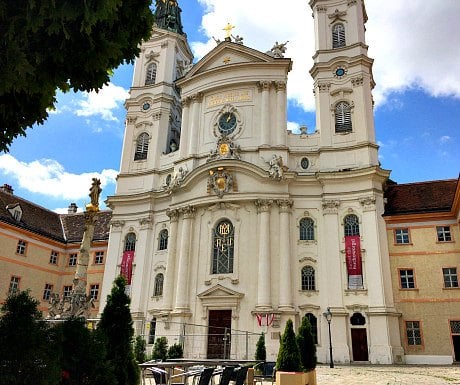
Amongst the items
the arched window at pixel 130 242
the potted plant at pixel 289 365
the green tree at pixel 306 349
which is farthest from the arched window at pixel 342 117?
the potted plant at pixel 289 365

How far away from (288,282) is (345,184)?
8.23m

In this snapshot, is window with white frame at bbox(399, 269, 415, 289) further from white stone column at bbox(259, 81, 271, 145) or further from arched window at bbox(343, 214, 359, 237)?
white stone column at bbox(259, 81, 271, 145)

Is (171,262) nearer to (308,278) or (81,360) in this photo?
(308,278)

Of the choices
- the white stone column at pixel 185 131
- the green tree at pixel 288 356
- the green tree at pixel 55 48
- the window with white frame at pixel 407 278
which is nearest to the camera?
the green tree at pixel 55 48

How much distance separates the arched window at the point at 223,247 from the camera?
3141cm

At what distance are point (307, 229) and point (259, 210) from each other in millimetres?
3716

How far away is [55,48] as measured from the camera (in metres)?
7.10

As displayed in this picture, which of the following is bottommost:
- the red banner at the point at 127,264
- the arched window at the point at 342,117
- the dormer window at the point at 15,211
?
the red banner at the point at 127,264

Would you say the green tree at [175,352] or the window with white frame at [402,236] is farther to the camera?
the window with white frame at [402,236]

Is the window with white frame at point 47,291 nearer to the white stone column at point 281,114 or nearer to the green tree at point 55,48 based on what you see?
the white stone column at point 281,114

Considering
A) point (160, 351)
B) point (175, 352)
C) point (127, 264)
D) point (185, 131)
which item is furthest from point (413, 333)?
point (185, 131)

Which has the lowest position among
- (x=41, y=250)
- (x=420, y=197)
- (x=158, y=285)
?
(x=158, y=285)

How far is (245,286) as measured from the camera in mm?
30203

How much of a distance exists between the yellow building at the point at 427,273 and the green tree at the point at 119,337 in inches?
899
